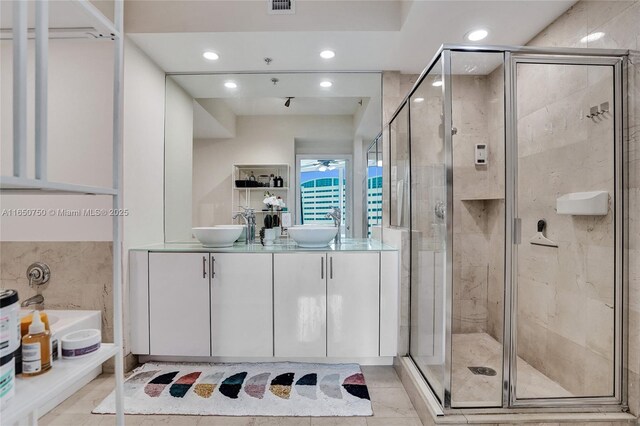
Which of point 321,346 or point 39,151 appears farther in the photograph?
point 321,346

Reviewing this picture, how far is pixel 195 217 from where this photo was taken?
274 centimetres

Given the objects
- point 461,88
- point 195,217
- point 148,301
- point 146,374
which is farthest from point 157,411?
point 461,88

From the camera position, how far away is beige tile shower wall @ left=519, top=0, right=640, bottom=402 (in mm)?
1565

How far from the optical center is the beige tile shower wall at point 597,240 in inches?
61.6

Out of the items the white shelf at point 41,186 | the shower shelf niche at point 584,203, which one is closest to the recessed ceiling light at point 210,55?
the white shelf at point 41,186

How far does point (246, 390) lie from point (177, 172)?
1.83 meters

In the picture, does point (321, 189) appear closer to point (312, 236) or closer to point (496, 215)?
point (312, 236)

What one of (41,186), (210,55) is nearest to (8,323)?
(41,186)

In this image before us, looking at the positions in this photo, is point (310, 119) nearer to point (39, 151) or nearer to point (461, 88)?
point (461, 88)

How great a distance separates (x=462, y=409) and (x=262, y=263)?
150cm

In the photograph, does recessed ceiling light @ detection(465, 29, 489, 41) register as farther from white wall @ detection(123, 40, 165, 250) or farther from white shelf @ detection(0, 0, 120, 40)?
white wall @ detection(123, 40, 165, 250)

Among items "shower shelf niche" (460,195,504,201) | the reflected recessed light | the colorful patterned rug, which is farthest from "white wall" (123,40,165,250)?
the reflected recessed light

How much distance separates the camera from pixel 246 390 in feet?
6.71

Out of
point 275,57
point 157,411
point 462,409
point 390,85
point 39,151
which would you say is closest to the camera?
point 39,151
